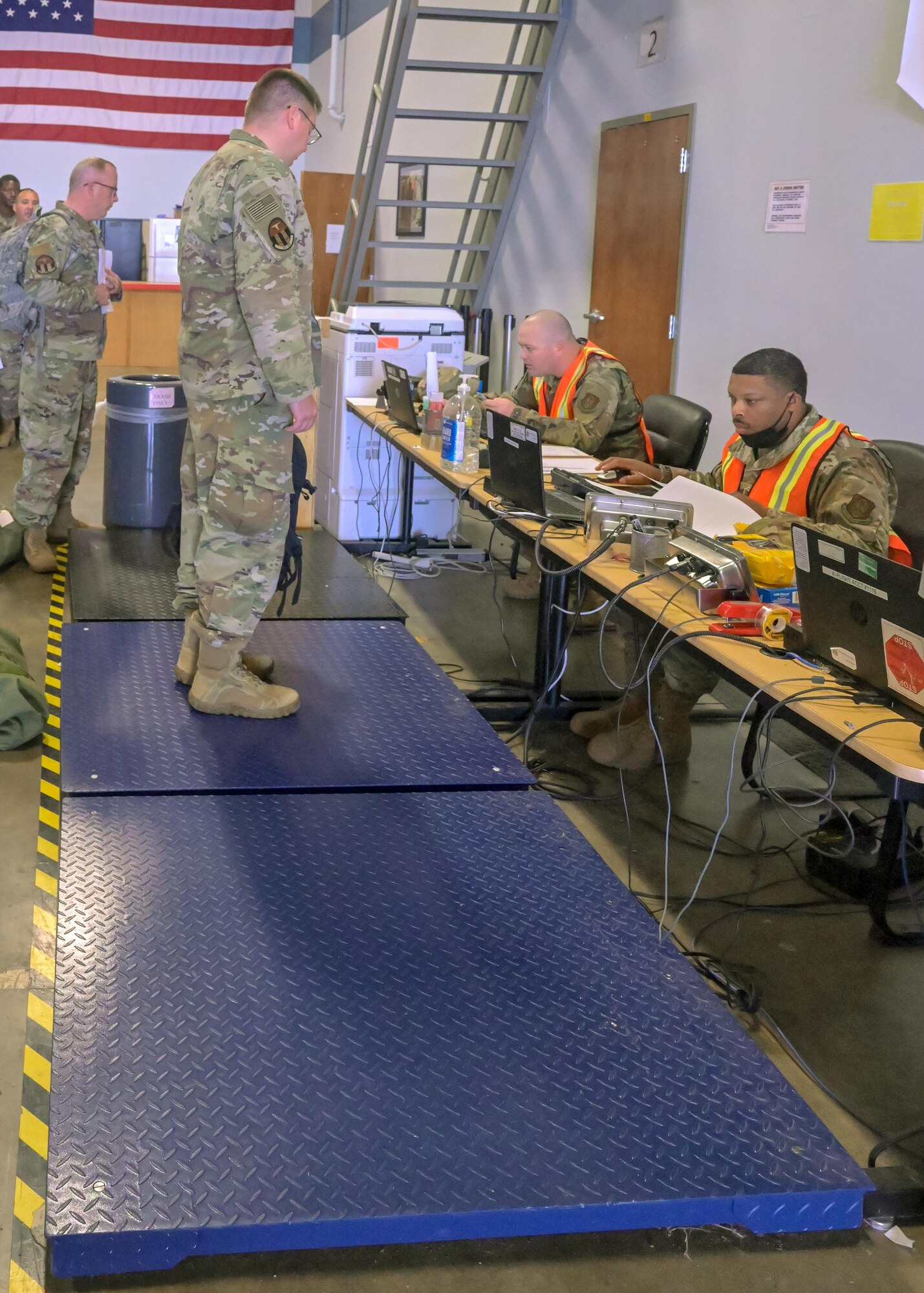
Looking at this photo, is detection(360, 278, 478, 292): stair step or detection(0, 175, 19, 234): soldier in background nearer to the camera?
detection(360, 278, 478, 292): stair step

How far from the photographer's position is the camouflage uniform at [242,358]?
282 centimetres

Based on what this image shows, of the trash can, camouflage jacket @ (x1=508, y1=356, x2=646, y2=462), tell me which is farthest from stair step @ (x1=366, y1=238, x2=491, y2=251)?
camouflage jacket @ (x1=508, y1=356, x2=646, y2=462)

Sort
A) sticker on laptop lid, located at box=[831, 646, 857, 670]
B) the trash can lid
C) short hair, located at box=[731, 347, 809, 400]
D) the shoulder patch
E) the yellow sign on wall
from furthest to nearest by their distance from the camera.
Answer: the trash can lid, the yellow sign on wall, short hair, located at box=[731, 347, 809, 400], the shoulder patch, sticker on laptop lid, located at box=[831, 646, 857, 670]

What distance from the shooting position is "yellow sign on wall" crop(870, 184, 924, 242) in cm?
387

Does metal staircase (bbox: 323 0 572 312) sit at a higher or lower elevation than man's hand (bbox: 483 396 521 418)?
higher

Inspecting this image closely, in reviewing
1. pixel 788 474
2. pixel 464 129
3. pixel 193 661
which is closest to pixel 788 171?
pixel 788 474

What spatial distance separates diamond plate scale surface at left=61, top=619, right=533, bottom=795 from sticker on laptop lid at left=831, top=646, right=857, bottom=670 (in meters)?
0.99

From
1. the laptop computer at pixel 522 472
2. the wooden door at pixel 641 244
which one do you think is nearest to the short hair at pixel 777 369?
the laptop computer at pixel 522 472

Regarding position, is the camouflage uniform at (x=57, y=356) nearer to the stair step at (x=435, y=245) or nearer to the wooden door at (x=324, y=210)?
the stair step at (x=435, y=245)

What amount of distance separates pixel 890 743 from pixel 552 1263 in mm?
891

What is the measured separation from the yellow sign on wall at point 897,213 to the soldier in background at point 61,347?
9.23 ft

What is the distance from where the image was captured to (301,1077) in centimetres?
183

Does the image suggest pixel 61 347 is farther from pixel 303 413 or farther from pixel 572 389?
pixel 303 413

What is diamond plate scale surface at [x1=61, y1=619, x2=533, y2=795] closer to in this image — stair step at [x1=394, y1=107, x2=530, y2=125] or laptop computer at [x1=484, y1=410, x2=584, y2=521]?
laptop computer at [x1=484, y1=410, x2=584, y2=521]
